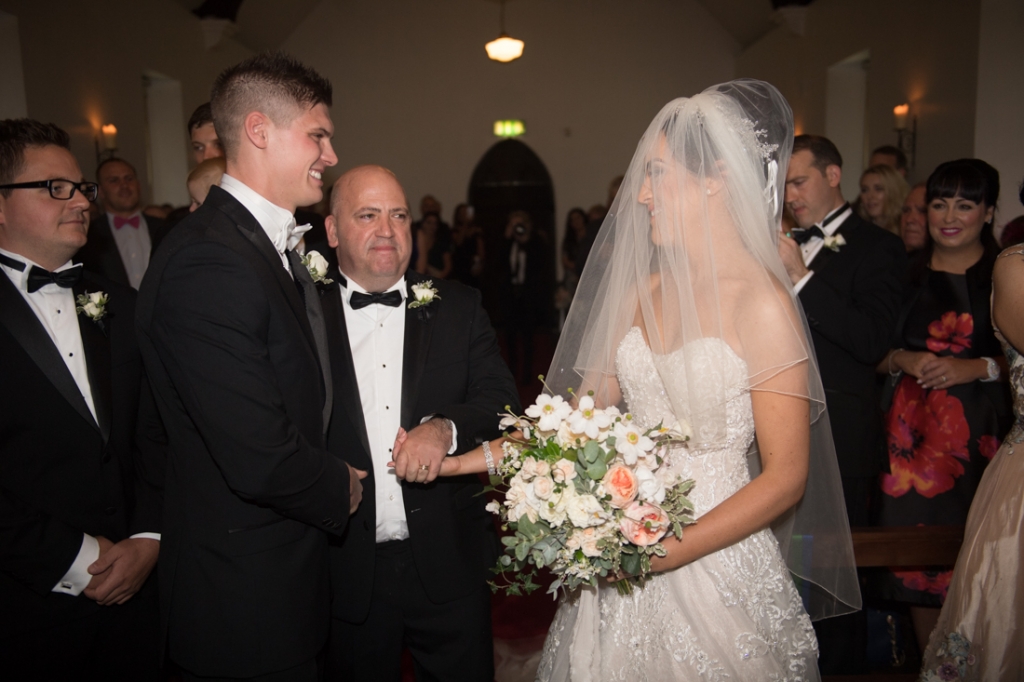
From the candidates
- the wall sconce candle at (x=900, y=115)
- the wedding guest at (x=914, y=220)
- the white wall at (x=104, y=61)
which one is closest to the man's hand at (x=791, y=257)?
the wedding guest at (x=914, y=220)

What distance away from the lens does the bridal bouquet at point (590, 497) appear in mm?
1552

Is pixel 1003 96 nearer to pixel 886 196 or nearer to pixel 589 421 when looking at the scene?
pixel 886 196

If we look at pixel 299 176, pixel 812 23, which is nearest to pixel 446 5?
pixel 812 23

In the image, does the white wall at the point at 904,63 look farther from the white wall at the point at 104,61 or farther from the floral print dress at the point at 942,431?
the white wall at the point at 104,61

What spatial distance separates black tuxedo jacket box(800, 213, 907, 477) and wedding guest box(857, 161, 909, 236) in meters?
1.59

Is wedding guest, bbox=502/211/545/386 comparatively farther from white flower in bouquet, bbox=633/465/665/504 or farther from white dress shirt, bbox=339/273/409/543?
white flower in bouquet, bbox=633/465/665/504

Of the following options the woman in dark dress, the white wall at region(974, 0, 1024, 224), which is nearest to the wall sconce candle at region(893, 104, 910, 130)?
the white wall at region(974, 0, 1024, 224)

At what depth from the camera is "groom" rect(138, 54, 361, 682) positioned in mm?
1590

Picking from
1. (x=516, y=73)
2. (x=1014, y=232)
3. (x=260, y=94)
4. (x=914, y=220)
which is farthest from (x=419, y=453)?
(x=516, y=73)

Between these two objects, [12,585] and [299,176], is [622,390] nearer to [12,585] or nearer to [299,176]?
[299,176]

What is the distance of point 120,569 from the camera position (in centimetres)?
210

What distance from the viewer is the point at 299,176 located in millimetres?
1824

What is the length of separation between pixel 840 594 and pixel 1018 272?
1.08 metres

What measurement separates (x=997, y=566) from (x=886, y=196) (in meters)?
3.02
